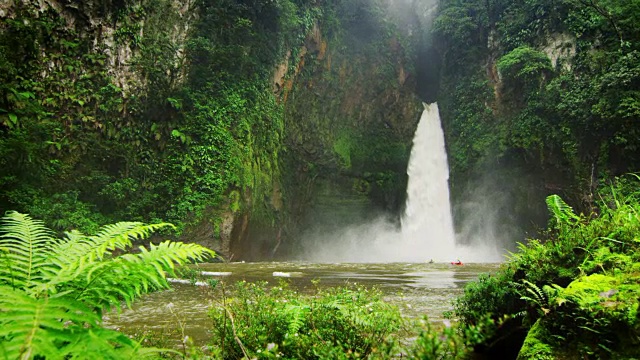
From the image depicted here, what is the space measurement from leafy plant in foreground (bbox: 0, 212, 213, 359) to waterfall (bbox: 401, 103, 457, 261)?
78.4 ft

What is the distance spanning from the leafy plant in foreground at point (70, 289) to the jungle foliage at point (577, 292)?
1520 mm

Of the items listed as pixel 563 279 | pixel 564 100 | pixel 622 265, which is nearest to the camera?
pixel 622 265

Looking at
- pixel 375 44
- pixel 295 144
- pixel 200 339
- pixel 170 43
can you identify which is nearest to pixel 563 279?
pixel 200 339

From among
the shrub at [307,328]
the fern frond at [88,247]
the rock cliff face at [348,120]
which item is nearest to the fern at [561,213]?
the shrub at [307,328]

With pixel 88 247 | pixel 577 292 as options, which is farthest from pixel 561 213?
pixel 88 247

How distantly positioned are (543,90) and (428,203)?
9.42 metres

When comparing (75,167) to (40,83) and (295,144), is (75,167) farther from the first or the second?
(295,144)

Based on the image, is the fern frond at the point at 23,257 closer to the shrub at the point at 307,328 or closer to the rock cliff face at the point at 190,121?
the shrub at the point at 307,328

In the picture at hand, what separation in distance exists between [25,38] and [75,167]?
504 cm

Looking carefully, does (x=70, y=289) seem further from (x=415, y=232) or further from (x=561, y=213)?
(x=415, y=232)

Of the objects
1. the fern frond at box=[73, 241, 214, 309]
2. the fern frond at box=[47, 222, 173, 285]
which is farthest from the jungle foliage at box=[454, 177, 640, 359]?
the fern frond at box=[47, 222, 173, 285]

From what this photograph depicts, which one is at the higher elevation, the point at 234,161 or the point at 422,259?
the point at 234,161

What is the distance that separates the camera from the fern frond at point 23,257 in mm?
1771

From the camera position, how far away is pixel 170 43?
1911cm
